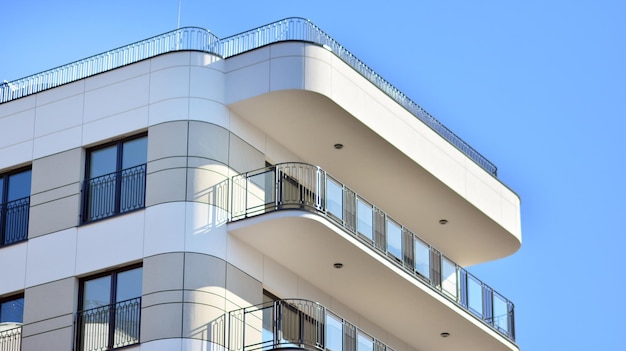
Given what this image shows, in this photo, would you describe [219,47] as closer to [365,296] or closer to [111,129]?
[111,129]

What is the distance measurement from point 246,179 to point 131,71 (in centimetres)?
429

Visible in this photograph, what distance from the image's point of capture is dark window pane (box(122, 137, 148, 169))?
4647cm

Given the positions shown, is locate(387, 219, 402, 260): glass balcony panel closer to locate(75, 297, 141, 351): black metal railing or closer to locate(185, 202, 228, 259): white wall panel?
locate(185, 202, 228, 259): white wall panel

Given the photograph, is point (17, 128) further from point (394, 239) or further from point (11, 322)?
point (394, 239)

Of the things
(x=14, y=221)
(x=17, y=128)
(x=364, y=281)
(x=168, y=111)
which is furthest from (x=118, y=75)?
(x=364, y=281)

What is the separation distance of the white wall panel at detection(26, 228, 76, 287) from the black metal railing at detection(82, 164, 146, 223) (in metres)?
0.77

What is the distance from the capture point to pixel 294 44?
47062mm

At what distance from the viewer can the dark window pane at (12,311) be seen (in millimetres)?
46378

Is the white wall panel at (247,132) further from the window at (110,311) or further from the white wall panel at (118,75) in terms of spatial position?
the window at (110,311)

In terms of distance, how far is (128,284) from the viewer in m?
45.1

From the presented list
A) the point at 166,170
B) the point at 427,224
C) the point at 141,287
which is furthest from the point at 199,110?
the point at 427,224

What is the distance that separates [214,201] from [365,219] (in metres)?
4.84

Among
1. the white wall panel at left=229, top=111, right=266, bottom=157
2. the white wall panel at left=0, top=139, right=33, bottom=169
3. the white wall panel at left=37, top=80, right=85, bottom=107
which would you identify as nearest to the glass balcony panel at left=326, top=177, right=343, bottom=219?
the white wall panel at left=229, top=111, right=266, bottom=157

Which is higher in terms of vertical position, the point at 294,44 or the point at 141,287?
the point at 294,44
